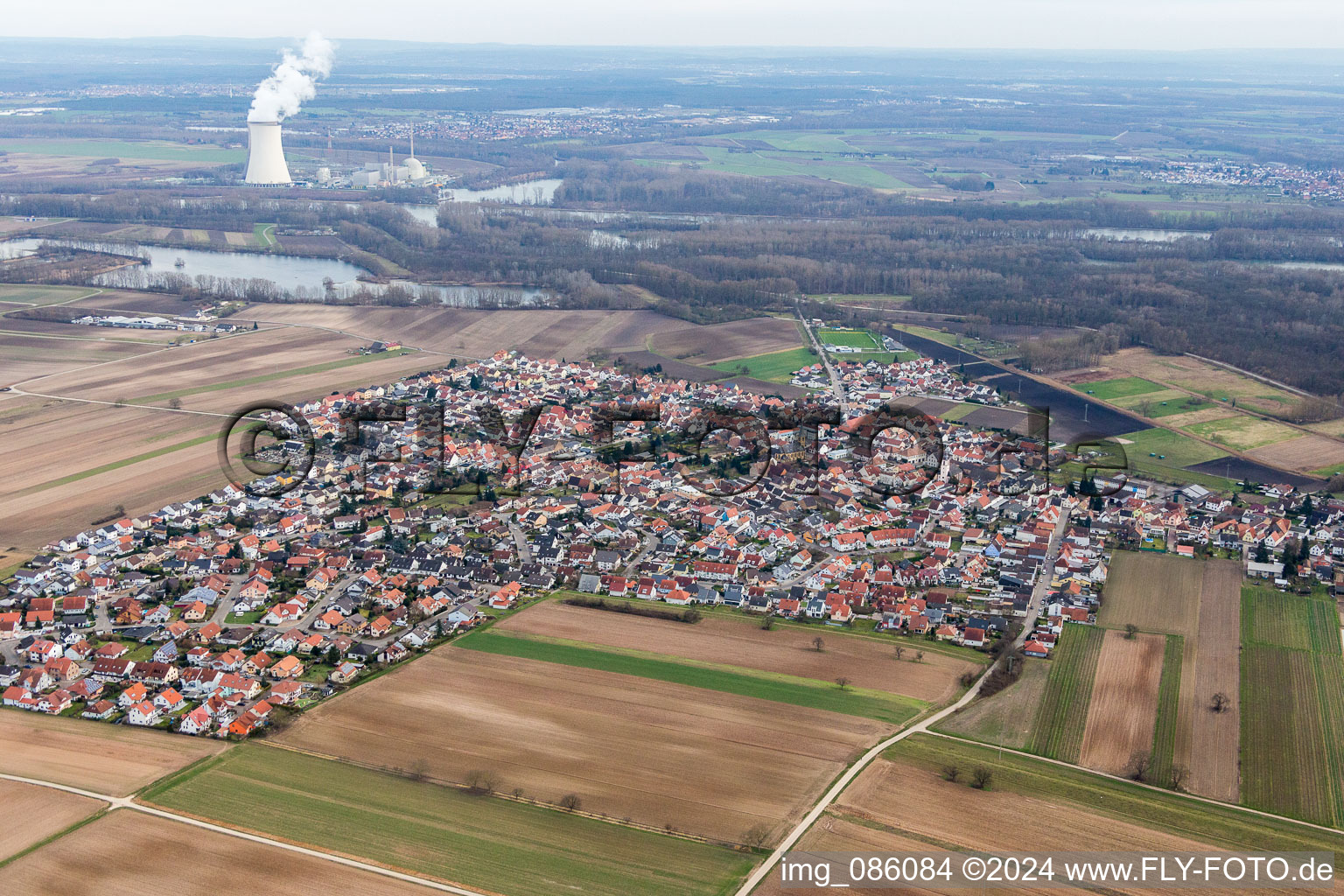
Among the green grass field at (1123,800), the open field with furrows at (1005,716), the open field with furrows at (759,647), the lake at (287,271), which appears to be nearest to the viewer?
the green grass field at (1123,800)

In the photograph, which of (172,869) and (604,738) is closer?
(172,869)

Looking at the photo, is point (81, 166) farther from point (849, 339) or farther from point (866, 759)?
point (866, 759)

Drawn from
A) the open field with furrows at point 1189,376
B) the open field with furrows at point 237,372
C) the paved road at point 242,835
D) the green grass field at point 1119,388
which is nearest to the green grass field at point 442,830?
the paved road at point 242,835

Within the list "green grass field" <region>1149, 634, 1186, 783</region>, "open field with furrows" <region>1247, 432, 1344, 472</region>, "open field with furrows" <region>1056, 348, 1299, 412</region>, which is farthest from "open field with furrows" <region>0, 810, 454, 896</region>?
"open field with furrows" <region>1056, 348, 1299, 412</region>

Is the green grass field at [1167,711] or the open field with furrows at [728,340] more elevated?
the open field with furrows at [728,340]

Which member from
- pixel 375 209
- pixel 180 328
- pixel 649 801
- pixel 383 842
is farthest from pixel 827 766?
pixel 375 209

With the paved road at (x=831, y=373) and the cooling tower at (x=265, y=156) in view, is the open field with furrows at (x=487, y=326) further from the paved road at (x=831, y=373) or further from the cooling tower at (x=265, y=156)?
the cooling tower at (x=265, y=156)

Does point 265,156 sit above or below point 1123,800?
above

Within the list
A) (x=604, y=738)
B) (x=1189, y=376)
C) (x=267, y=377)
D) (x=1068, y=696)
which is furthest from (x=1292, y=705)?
(x=267, y=377)
